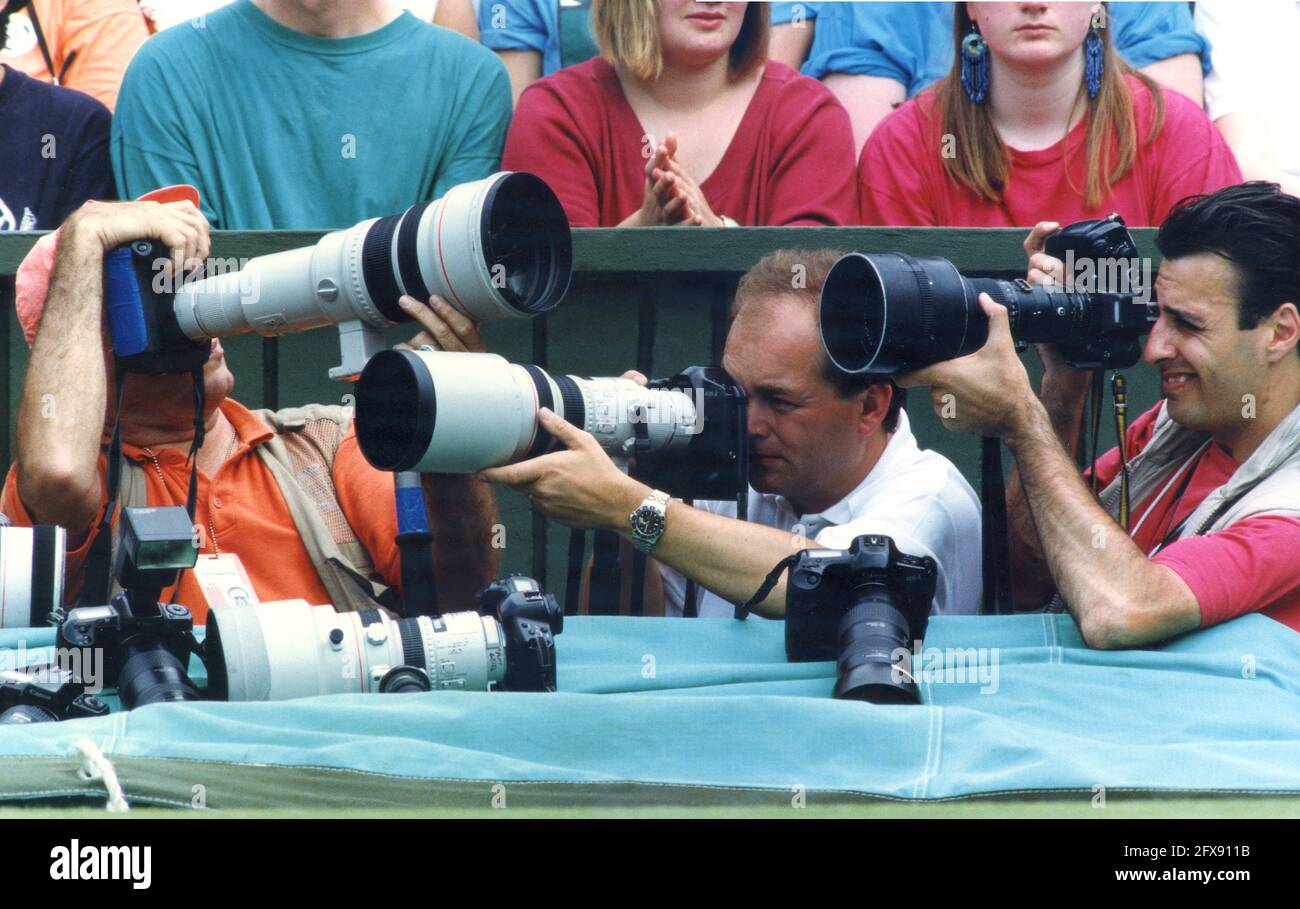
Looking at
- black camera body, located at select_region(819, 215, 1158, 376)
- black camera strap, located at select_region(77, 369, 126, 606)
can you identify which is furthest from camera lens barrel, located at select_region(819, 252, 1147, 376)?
black camera strap, located at select_region(77, 369, 126, 606)

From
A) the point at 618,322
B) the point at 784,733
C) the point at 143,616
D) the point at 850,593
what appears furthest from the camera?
the point at 618,322

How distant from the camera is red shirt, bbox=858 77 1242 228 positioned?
3850 millimetres

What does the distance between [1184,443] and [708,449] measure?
897 mm

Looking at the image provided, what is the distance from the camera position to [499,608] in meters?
2.65

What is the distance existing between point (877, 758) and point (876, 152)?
1993 millimetres

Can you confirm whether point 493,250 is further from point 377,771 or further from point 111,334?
point 377,771

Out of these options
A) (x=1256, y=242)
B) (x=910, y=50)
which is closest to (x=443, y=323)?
(x=1256, y=242)

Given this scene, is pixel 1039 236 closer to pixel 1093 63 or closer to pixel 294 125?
pixel 1093 63

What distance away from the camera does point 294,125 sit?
3.92 m

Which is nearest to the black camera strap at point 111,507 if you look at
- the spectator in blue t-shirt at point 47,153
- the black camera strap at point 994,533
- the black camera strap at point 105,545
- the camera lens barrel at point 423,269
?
the black camera strap at point 105,545

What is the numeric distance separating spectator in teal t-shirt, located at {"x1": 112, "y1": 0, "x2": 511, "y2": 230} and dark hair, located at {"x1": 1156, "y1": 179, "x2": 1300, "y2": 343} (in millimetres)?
1551

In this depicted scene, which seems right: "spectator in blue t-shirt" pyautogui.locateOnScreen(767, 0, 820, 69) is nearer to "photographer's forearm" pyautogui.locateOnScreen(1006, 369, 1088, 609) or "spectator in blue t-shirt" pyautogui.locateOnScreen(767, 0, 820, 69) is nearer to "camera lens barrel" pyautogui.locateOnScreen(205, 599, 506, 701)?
"photographer's forearm" pyautogui.locateOnScreen(1006, 369, 1088, 609)

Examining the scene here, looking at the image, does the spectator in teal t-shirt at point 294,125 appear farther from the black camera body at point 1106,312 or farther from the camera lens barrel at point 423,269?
the black camera body at point 1106,312
